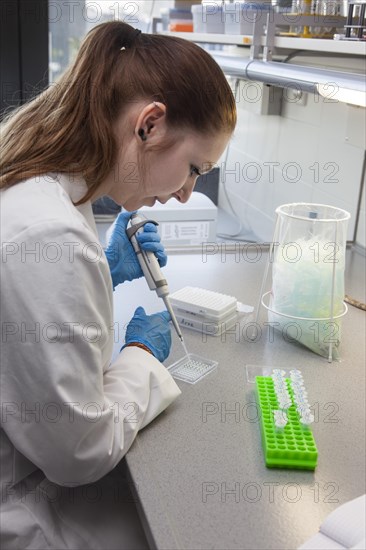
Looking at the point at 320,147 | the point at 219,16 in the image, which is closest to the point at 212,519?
the point at 320,147

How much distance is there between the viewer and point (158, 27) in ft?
8.80

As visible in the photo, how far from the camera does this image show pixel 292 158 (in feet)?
8.00

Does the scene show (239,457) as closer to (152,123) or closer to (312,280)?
(312,280)

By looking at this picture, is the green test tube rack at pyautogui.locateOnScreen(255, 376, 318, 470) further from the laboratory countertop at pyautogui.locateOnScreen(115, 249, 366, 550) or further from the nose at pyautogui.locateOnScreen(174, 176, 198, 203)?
the nose at pyautogui.locateOnScreen(174, 176, 198, 203)

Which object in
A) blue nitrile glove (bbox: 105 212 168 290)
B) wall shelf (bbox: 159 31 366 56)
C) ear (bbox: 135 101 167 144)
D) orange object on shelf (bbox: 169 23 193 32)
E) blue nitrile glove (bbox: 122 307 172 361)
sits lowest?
blue nitrile glove (bbox: 122 307 172 361)

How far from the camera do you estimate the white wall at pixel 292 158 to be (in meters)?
2.02

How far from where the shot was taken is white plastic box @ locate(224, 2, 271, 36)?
194cm

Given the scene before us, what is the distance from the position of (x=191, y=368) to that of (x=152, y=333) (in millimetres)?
108

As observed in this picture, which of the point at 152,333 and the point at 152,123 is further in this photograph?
the point at 152,333

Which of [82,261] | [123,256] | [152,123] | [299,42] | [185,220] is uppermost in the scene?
[299,42]

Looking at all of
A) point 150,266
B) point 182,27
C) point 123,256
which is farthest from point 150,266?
point 182,27

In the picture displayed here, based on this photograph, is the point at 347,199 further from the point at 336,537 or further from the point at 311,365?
the point at 336,537

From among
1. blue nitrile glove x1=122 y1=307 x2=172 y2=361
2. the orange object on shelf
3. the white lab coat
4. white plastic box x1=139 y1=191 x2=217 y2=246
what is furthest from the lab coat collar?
the orange object on shelf

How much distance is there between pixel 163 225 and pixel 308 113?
0.70m
